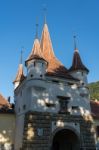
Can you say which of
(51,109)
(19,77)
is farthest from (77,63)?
(19,77)

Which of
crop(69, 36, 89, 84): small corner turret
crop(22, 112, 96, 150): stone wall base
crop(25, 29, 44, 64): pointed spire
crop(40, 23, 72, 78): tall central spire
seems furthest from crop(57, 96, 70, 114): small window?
crop(25, 29, 44, 64): pointed spire

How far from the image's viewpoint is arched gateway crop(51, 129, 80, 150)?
25.0 metres

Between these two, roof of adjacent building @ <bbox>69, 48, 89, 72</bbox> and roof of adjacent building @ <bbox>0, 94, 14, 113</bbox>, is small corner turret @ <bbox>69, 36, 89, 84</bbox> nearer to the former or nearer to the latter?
roof of adjacent building @ <bbox>69, 48, 89, 72</bbox>

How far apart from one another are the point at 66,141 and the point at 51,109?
204 inches

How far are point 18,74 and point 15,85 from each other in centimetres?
160

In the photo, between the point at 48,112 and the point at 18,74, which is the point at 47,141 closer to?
the point at 48,112

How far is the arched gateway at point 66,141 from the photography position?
2501 cm

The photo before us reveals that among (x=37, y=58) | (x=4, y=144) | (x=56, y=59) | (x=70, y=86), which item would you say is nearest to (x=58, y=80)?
(x=70, y=86)

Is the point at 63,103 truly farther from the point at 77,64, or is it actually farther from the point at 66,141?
the point at 77,64

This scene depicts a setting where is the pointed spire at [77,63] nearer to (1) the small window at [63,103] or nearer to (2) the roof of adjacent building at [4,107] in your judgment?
(1) the small window at [63,103]

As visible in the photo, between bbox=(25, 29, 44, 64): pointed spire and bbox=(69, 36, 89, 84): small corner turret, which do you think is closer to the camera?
bbox=(25, 29, 44, 64): pointed spire

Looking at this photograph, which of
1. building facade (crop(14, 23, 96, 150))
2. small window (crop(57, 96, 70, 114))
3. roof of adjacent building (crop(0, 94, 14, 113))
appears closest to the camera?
building facade (crop(14, 23, 96, 150))

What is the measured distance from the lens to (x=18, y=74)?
104 feet

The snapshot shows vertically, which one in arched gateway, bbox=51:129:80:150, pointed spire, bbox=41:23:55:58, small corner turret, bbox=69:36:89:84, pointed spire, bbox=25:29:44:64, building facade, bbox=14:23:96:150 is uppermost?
pointed spire, bbox=41:23:55:58
